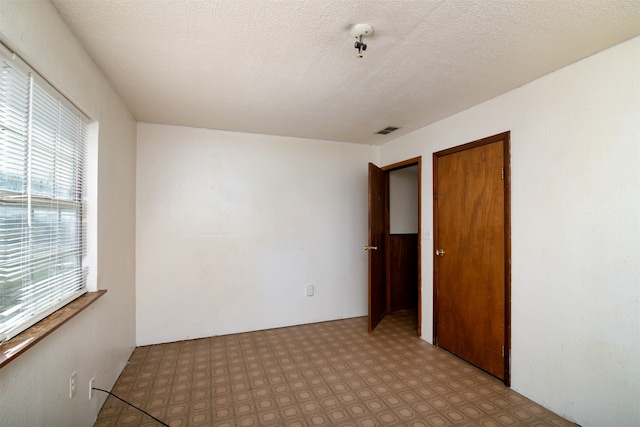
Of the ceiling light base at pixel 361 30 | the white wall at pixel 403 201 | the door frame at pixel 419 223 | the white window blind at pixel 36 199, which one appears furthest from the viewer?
the white wall at pixel 403 201

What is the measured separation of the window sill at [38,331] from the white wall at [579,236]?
2.88 metres

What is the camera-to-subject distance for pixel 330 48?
5.75 feet

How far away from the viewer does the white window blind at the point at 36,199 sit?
3.80 ft

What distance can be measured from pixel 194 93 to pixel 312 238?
2.09 metres

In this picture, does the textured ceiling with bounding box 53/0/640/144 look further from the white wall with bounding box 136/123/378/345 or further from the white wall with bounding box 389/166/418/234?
the white wall with bounding box 389/166/418/234

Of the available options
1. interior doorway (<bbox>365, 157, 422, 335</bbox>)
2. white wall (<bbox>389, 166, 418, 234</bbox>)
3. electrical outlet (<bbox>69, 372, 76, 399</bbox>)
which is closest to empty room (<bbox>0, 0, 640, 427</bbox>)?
electrical outlet (<bbox>69, 372, 76, 399</bbox>)

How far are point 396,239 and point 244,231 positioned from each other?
6.91ft

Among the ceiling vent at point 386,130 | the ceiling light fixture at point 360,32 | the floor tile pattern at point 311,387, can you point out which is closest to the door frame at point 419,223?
the ceiling vent at point 386,130

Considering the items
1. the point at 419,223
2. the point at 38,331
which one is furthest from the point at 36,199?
the point at 419,223

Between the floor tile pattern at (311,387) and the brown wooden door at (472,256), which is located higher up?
the brown wooden door at (472,256)

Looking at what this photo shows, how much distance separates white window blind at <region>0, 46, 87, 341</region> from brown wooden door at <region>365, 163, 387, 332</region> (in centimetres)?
262

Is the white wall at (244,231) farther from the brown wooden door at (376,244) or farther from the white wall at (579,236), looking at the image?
the white wall at (579,236)

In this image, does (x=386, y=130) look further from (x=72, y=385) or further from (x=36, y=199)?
(x=72, y=385)

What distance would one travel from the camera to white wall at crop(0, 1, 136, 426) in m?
1.17
